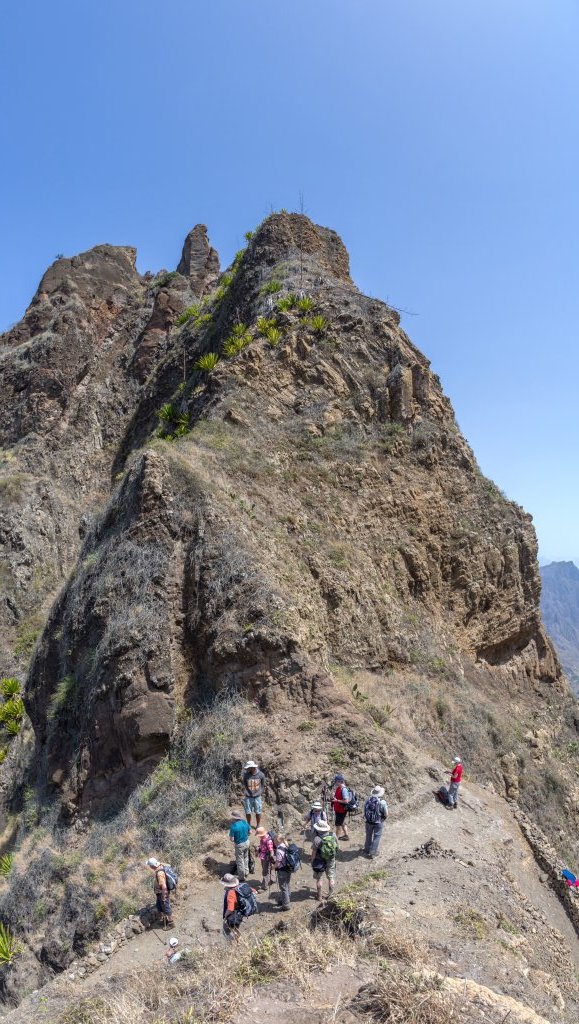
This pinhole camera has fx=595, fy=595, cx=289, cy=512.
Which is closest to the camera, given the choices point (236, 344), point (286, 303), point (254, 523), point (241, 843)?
point (241, 843)

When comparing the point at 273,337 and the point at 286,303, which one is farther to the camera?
the point at 286,303

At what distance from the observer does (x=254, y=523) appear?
48.5ft

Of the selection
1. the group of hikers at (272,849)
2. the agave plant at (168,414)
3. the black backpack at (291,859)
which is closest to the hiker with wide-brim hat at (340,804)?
the group of hikers at (272,849)

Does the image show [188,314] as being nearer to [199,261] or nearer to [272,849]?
[199,261]

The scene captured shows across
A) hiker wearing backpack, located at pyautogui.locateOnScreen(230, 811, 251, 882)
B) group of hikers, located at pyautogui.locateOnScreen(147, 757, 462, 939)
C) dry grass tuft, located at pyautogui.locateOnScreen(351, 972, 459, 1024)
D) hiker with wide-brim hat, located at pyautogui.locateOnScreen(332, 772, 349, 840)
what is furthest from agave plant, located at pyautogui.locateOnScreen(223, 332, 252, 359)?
dry grass tuft, located at pyautogui.locateOnScreen(351, 972, 459, 1024)

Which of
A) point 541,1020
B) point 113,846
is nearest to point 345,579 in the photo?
point 113,846

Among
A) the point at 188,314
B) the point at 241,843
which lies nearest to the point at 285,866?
the point at 241,843

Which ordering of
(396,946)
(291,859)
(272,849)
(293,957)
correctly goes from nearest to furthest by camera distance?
(396,946), (293,957), (291,859), (272,849)

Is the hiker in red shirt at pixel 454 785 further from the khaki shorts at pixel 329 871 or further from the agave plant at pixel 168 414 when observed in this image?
the agave plant at pixel 168 414

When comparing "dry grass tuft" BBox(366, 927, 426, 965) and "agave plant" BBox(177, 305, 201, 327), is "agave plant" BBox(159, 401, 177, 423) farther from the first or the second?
"dry grass tuft" BBox(366, 927, 426, 965)

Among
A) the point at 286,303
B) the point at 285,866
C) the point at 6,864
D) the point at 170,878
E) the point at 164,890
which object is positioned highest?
the point at 286,303

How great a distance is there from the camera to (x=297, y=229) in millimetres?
25906

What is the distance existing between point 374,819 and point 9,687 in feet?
51.1

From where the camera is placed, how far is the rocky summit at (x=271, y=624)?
1043 centimetres
